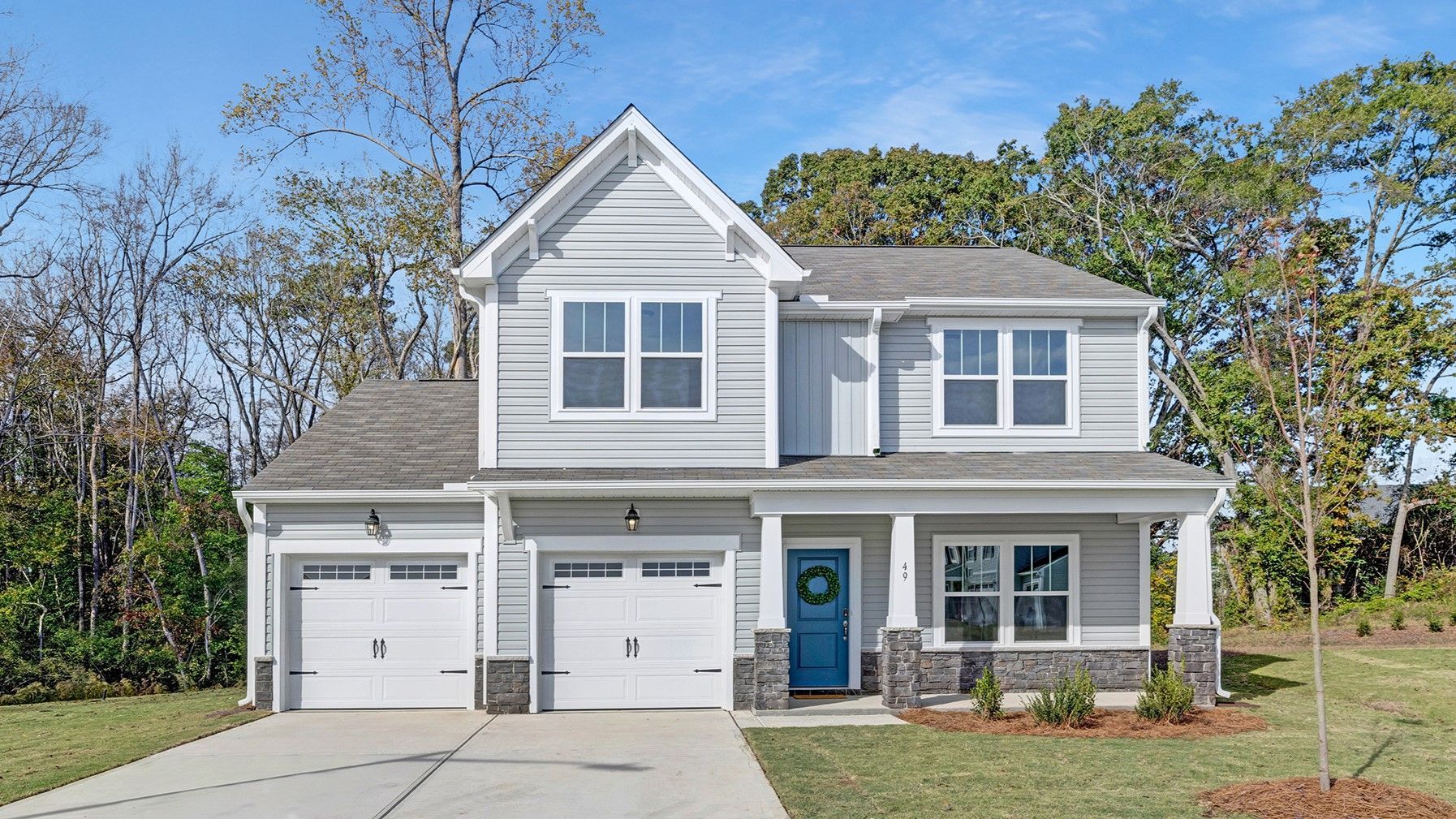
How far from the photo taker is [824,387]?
47.0 ft

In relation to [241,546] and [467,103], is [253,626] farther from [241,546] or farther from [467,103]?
[467,103]

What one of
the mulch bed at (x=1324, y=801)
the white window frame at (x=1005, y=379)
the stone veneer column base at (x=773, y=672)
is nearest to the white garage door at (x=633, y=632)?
the stone veneer column base at (x=773, y=672)

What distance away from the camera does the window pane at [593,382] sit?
13461 mm

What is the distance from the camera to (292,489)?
44.9 ft

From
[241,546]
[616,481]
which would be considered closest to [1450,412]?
[616,481]

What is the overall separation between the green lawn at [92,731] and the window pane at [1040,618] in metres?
9.56

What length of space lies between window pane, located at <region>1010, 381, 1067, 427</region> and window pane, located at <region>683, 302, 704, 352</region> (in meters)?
4.27

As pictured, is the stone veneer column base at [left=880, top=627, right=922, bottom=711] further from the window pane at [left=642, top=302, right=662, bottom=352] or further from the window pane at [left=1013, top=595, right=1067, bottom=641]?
the window pane at [left=642, top=302, right=662, bottom=352]

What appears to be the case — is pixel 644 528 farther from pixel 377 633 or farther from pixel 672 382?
pixel 377 633

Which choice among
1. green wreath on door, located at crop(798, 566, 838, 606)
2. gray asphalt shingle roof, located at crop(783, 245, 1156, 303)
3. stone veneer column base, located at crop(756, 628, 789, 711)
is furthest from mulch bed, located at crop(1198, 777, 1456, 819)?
gray asphalt shingle roof, located at crop(783, 245, 1156, 303)

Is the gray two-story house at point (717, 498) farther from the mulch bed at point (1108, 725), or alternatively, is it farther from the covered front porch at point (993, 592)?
the mulch bed at point (1108, 725)

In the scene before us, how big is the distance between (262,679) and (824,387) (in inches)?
311

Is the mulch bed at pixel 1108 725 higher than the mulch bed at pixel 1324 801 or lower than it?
lower

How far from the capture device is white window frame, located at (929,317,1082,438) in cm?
1455
